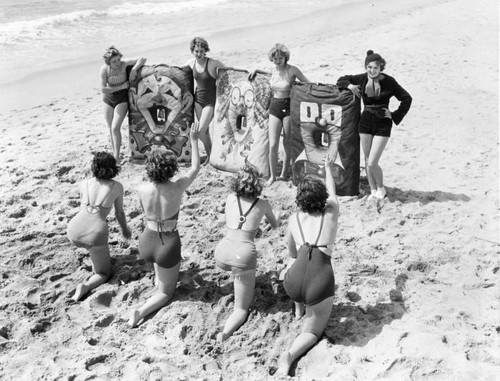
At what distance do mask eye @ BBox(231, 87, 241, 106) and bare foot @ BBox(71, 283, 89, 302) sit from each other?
3273 mm

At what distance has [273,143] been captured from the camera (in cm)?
784

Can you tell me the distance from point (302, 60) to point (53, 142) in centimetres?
616

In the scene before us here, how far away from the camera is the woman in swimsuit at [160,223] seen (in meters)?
5.54

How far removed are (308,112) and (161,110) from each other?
2.17m

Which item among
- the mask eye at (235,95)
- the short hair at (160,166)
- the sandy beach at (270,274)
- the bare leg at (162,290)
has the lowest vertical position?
the sandy beach at (270,274)

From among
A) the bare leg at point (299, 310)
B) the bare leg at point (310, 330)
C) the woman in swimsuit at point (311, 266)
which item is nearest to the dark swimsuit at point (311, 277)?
the woman in swimsuit at point (311, 266)

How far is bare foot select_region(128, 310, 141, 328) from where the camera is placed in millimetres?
5455

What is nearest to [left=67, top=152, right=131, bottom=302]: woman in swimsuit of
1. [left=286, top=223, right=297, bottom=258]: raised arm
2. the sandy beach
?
the sandy beach

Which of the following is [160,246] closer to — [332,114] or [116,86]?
[332,114]

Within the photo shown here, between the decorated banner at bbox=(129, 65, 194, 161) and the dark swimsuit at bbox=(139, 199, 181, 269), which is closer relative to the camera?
the dark swimsuit at bbox=(139, 199, 181, 269)

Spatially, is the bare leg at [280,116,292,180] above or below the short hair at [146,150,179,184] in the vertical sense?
below

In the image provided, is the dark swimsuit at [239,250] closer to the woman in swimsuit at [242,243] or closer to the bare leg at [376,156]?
the woman in swimsuit at [242,243]

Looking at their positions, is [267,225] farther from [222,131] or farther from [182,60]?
[182,60]

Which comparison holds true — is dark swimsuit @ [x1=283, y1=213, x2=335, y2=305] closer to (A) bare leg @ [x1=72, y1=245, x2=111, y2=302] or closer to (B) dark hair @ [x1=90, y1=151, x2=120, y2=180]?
(A) bare leg @ [x1=72, y1=245, x2=111, y2=302]
